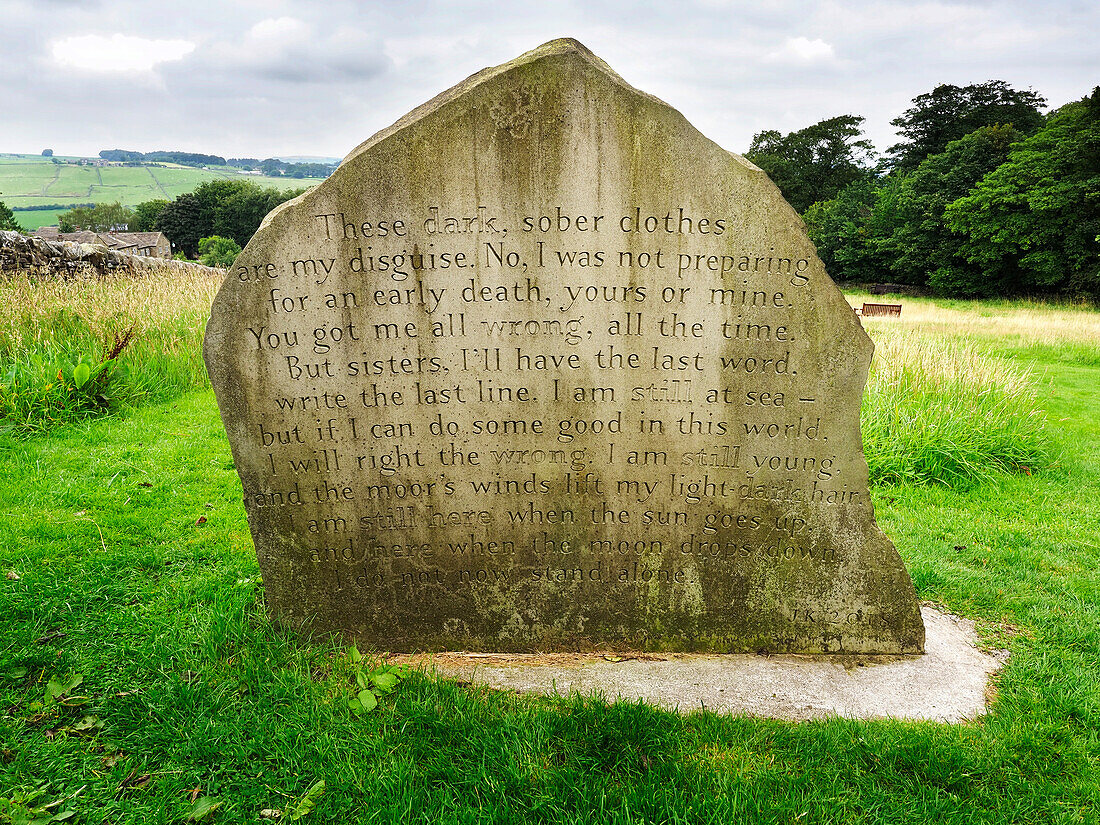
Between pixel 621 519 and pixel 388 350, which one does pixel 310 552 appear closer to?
pixel 388 350

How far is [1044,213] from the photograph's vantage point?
111 feet

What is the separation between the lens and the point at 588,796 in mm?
2342

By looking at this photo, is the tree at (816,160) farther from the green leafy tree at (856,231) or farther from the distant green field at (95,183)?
the distant green field at (95,183)

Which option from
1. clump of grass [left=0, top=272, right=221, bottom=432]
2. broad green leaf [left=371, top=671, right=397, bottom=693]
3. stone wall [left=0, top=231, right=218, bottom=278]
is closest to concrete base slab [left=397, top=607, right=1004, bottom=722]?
broad green leaf [left=371, top=671, right=397, bottom=693]

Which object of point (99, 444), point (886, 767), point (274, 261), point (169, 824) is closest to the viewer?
point (169, 824)

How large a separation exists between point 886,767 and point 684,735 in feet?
2.58

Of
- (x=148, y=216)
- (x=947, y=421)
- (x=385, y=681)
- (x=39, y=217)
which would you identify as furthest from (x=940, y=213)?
(x=39, y=217)

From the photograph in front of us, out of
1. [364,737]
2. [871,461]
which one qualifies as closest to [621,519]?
[364,737]

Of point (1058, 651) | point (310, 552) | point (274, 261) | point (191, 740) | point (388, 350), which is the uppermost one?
point (274, 261)

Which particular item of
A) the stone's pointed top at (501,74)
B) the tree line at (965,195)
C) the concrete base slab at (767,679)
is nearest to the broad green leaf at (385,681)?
the concrete base slab at (767,679)

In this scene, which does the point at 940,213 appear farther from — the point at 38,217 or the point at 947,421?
the point at 38,217

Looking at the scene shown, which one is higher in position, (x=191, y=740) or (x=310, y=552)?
(x=310, y=552)

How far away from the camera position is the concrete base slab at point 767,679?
299cm

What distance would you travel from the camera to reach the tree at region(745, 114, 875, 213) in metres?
57.7
